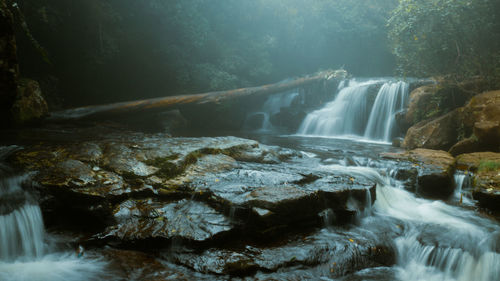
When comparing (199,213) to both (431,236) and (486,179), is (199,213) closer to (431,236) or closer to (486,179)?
(431,236)

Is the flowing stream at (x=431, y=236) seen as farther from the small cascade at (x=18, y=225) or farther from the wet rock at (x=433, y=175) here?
the small cascade at (x=18, y=225)

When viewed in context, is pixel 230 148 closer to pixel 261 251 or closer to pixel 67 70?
pixel 261 251

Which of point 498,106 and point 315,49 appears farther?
point 315,49

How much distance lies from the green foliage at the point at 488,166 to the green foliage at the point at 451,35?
3600 millimetres

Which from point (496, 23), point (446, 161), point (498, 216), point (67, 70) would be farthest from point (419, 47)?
point (67, 70)

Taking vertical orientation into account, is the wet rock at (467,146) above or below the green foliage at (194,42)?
below

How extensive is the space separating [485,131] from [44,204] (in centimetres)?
782

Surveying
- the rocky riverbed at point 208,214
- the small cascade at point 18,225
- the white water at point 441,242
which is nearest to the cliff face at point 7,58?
the rocky riverbed at point 208,214

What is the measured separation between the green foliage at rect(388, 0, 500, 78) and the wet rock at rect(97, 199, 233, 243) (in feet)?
25.4

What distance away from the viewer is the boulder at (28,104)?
657 cm

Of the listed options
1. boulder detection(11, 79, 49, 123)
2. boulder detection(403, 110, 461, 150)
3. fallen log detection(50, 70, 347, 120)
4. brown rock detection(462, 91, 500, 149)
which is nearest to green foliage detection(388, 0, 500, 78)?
brown rock detection(462, 91, 500, 149)

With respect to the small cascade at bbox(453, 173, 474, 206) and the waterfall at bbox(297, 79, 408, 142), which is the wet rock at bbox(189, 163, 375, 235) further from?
the waterfall at bbox(297, 79, 408, 142)

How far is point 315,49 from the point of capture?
20.2 metres

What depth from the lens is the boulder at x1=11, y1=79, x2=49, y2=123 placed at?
6574 millimetres
